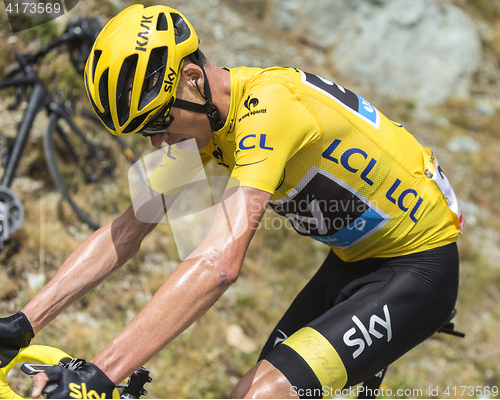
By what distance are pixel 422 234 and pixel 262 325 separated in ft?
9.46

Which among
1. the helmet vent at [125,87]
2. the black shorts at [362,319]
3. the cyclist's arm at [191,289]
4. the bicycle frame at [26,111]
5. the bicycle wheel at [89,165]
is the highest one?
the helmet vent at [125,87]

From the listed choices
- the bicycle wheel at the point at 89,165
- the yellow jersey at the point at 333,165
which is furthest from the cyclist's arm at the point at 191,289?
the bicycle wheel at the point at 89,165

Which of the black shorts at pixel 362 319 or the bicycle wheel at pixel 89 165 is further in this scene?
the bicycle wheel at pixel 89 165

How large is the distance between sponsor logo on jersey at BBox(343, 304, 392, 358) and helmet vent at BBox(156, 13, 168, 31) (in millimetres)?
1579

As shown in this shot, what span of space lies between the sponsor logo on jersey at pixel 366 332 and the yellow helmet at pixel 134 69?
4.31 ft

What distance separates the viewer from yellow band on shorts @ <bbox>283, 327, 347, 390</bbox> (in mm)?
1719

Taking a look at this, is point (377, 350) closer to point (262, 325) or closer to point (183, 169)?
point (183, 169)

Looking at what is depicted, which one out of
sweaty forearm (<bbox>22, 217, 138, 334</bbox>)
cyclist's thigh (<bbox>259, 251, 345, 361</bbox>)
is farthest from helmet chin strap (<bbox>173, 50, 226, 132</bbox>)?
cyclist's thigh (<bbox>259, 251, 345, 361</bbox>)

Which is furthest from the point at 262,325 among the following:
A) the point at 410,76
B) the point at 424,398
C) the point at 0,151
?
the point at 410,76

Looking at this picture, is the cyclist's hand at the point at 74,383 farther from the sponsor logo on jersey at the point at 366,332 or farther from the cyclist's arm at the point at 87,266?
the sponsor logo on jersey at the point at 366,332

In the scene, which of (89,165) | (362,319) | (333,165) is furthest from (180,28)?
(89,165)

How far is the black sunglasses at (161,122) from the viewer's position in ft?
5.82

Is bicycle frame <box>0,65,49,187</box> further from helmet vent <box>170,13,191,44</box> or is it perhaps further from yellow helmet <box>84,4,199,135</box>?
helmet vent <box>170,13,191,44</box>

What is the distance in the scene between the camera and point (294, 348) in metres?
1.77
